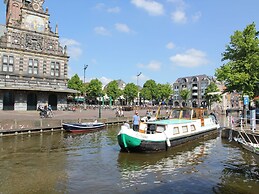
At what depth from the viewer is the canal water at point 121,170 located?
35.7 ft

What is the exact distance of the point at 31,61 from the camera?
164 feet

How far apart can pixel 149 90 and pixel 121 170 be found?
3673 inches

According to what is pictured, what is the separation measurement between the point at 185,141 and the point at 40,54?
131 ft

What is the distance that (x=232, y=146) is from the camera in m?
20.7

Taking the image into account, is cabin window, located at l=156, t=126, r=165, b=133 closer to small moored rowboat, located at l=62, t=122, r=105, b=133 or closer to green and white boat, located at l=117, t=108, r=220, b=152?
green and white boat, located at l=117, t=108, r=220, b=152

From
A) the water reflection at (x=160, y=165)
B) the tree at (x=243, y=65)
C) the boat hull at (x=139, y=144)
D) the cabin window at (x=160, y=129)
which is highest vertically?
the tree at (x=243, y=65)

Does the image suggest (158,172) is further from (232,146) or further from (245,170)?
(232,146)

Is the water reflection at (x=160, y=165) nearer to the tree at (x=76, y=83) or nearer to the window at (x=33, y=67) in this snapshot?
the window at (x=33, y=67)

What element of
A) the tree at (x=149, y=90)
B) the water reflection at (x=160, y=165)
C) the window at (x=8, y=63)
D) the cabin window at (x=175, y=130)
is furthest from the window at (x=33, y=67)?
the tree at (x=149, y=90)

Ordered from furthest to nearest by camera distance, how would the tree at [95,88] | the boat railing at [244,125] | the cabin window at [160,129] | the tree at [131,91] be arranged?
the tree at [131,91] → the tree at [95,88] → the cabin window at [160,129] → the boat railing at [244,125]

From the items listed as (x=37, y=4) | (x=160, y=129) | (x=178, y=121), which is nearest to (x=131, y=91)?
(x=37, y=4)

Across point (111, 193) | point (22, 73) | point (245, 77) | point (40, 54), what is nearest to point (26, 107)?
point (22, 73)

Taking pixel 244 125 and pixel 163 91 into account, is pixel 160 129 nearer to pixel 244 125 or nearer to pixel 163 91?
pixel 244 125

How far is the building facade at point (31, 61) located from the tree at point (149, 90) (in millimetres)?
55082
